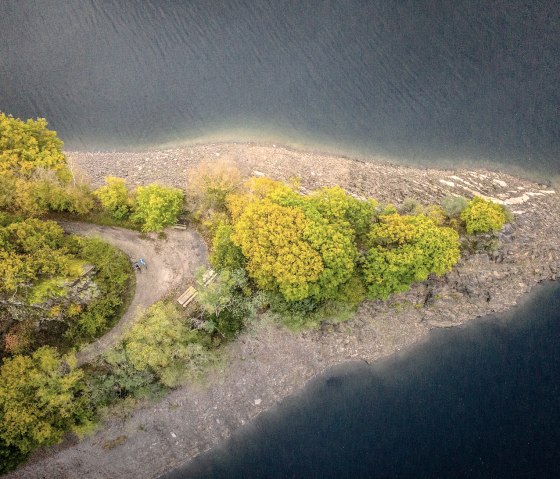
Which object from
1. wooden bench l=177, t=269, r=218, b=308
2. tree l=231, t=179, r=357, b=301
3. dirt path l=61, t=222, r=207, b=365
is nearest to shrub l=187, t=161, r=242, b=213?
dirt path l=61, t=222, r=207, b=365

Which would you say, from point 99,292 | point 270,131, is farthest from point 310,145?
point 99,292

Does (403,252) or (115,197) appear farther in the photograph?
(115,197)

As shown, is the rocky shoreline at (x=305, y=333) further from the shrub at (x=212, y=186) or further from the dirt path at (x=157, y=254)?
the dirt path at (x=157, y=254)

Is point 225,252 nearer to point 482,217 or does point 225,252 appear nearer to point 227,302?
point 227,302

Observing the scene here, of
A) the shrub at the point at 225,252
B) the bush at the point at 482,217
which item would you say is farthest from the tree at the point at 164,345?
the bush at the point at 482,217

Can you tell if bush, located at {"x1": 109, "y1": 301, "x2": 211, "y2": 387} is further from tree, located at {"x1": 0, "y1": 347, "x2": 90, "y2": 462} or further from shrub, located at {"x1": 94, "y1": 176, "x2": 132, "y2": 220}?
shrub, located at {"x1": 94, "y1": 176, "x2": 132, "y2": 220}

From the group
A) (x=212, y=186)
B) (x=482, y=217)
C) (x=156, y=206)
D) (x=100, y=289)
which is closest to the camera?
(x=100, y=289)

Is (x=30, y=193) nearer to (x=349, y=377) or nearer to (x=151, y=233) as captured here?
(x=151, y=233)

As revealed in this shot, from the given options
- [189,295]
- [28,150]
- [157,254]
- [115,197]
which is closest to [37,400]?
[189,295]
